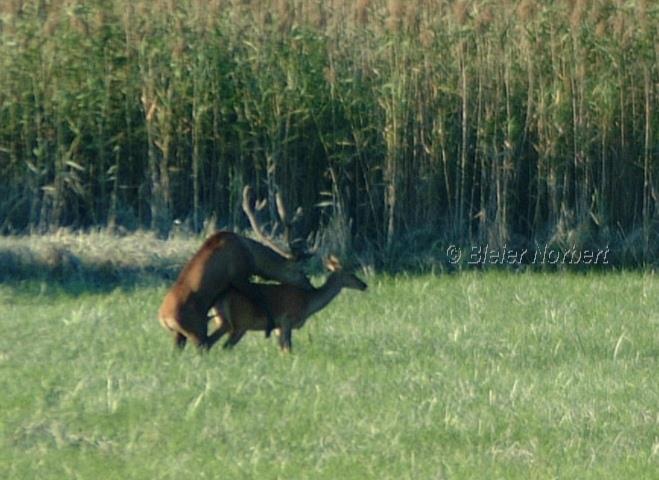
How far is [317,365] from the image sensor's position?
8.11 metres

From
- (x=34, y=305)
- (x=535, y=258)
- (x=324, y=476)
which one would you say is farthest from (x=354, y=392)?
(x=535, y=258)

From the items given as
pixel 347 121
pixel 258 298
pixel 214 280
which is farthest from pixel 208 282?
pixel 347 121

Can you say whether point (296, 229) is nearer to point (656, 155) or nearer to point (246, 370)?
point (656, 155)

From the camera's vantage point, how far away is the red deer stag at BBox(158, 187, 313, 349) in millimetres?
8297

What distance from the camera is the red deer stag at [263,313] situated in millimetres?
8523

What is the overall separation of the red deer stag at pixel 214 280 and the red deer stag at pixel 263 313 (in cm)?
4

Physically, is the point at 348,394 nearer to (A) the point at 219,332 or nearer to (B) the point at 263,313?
(B) the point at 263,313

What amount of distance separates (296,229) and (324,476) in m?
7.03

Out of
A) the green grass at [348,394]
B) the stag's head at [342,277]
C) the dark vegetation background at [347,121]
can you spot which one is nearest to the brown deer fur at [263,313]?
the green grass at [348,394]

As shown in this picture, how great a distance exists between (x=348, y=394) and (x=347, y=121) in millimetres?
5905

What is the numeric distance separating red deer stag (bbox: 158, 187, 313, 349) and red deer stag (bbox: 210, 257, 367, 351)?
1.7 inches

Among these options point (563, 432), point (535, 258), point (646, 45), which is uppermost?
point (646, 45)

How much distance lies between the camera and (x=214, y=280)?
8430 mm

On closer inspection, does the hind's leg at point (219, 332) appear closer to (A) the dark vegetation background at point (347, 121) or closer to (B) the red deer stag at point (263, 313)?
(B) the red deer stag at point (263, 313)
